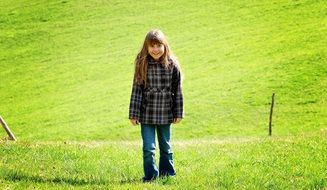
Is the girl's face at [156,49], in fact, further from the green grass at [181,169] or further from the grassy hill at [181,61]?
the grassy hill at [181,61]

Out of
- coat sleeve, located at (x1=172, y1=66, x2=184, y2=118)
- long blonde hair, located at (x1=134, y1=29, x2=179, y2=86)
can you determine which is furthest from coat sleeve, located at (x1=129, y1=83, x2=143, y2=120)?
coat sleeve, located at (x1=172, y1=66, x2=184, y2=118)

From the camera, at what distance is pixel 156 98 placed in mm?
9773

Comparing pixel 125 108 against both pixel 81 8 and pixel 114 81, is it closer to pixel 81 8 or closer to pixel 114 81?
pixel 114 81

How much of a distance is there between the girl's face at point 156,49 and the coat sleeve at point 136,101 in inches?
24.3

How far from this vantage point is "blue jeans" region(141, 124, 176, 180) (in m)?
9.69

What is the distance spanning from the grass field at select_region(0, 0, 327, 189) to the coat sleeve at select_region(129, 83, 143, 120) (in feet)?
11.4

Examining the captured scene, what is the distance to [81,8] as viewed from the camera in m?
71.9

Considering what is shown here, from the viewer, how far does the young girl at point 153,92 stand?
966cm

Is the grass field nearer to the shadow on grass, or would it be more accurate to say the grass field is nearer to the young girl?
the shadow on grass

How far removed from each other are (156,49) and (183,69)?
44.4m

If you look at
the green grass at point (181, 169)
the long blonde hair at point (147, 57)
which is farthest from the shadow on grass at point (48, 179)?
the long blonde hair at point (147, 57)

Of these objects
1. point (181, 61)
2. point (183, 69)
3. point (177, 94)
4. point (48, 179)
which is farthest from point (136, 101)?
point (181, 61)

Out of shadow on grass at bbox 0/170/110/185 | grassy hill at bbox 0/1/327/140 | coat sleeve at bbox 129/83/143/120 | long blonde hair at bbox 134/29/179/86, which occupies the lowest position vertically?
grassy hill at bbox 0/1/327/140

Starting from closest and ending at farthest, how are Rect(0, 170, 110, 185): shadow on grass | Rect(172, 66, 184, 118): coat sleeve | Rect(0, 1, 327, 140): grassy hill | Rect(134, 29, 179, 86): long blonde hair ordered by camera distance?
Rect(0, 170, 110, 185): shadow on grass < Rect(134, 29, 179, 86): long blonde hair < Rect(172, 66, 184, 118): coat sleeve < Rect(0, 1, 327, 140): grassy hill
